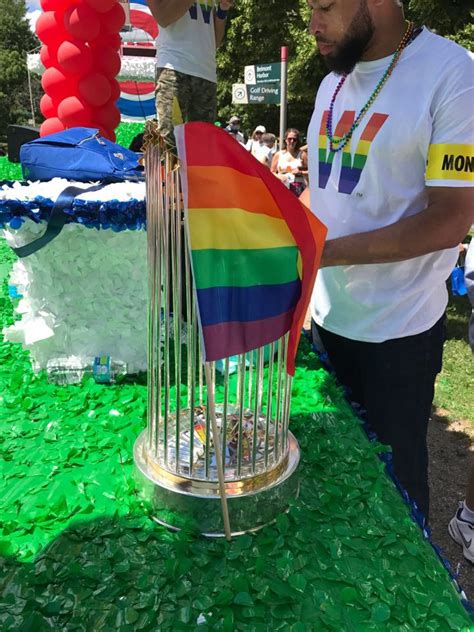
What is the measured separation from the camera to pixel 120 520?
4.55 ft

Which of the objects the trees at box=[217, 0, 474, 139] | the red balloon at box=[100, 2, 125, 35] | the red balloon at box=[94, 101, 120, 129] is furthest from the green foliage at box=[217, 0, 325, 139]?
the red balloon at box=[94, 101, 120, 129]

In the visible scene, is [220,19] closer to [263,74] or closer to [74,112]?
[74,112]

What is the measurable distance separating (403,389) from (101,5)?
362 cm

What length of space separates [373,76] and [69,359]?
1529 millimetres

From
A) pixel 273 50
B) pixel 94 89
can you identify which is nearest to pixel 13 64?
pixel 273 50

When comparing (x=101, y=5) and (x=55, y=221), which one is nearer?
(x=55, y=221)

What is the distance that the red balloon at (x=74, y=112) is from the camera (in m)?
4.17

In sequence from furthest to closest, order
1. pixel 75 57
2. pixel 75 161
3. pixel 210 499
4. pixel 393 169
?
1. pixel 75 57
2. pixel 75 161
3. pixel 393 169
4. pixel 210 499

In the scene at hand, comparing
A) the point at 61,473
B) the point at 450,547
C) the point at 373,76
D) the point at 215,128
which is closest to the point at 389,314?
the point at 373,76

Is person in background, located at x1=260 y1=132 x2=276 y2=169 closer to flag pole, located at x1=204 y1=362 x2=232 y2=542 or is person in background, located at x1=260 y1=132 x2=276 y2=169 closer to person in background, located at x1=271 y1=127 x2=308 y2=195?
person in background, located at x1=271 y1=127 x2=308 y2=195

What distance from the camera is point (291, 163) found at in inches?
312

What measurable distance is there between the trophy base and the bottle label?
0.88 metres

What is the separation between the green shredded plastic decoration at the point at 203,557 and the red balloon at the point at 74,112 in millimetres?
3059

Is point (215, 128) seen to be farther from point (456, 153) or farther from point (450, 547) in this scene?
point (450, 547)
